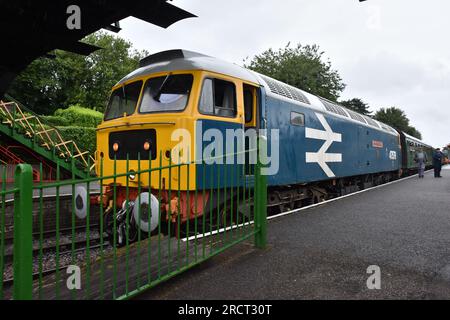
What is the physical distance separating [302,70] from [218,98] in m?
28.1

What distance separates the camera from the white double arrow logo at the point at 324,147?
8536 millimetres

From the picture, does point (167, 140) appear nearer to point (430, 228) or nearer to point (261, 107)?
point (261, 107)

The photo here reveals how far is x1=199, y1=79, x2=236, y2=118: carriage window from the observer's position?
543 centimetres

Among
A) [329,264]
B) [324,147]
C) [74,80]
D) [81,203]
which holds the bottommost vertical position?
[329,264]

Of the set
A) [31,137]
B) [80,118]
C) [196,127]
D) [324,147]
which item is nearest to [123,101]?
[196,127]

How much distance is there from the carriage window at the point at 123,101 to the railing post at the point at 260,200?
2573 mm

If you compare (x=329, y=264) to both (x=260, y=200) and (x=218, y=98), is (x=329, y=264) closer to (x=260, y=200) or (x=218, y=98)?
(x=260, y=200)

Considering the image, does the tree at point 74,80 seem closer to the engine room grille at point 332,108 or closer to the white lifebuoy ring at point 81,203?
the engine room grille at point 332,108

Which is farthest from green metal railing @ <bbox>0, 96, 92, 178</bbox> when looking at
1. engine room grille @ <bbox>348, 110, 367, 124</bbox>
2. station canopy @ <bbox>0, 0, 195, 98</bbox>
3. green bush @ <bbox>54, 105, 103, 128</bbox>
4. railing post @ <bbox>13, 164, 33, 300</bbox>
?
railing post @ <bbox>13, 164, 33, 300</bbox>

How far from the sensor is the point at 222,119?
5.56m

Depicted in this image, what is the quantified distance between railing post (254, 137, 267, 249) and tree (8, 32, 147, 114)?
29421mm

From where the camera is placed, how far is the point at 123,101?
20.7 feet
